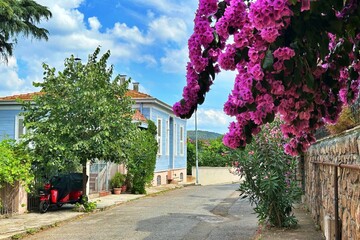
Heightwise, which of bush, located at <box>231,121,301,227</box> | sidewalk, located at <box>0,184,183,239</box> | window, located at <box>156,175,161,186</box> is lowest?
sidewalk, located at <box>0,184,183,239</box>

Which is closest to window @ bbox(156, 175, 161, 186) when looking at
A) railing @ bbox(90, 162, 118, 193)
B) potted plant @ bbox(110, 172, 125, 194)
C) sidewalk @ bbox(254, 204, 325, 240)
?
potted plant @ bbox(110, 172, 125, 194)

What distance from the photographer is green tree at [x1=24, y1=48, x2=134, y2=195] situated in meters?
12.8

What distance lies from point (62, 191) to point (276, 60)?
12.3 metres

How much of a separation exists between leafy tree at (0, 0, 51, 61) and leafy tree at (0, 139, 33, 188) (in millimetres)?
9588

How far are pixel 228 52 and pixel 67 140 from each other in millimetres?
11331

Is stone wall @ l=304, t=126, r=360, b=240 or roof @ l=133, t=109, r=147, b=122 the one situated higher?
roof @ l=133, t=109, r=147, b=122

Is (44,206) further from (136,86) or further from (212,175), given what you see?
(212,175)

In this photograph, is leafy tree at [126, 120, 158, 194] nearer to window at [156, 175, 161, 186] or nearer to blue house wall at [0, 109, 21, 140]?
window at [156, 175, 161, 186]

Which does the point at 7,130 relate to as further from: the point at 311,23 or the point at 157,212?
the point at 311,23

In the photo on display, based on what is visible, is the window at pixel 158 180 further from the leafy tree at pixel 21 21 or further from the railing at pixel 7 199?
the railing at pixel 7 199

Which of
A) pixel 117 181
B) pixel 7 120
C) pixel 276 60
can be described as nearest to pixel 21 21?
pixel 7 120

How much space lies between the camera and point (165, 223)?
36.6ft

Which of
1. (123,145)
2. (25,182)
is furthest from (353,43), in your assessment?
(123,145)

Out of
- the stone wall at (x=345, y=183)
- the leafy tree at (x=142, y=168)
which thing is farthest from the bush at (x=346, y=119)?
the leafy tree at (x=142, y=168)
